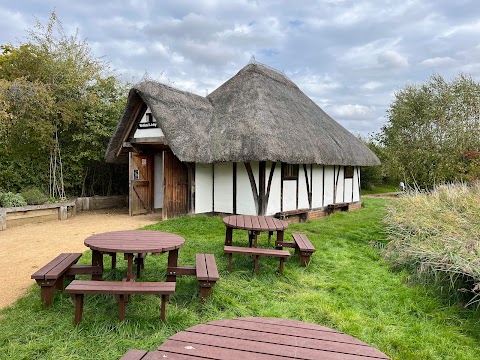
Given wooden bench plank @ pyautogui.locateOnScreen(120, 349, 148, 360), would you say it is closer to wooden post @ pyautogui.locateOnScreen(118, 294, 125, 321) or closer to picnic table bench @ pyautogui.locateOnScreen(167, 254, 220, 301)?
wooden post @ pyautogui.locateOnScreen(118, 294, 125, 321)

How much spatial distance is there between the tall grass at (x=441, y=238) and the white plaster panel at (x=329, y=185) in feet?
10.4

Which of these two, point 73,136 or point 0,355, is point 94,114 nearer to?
point 73,136

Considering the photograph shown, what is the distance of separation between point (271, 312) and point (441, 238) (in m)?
3.24

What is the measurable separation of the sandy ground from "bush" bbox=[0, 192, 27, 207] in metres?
0.65

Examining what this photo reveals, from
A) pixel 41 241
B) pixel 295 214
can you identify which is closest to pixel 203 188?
pixel 295 214

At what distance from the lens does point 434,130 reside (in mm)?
19500

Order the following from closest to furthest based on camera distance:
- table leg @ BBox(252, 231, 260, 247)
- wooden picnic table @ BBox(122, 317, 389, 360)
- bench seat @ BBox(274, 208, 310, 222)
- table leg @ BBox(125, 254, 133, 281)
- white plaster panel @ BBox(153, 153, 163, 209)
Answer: wooden picnic table @ BBox(122, 317, 389, 360), table leg @ BBox(125, 254, 133, 281), table leg @ BBox(252, 231, 260, 247), bench seat @ BBox(274, 208, 310, 222), white plaster panel @ BBox(153, 153, 163, 209)

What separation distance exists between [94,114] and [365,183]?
58.3ft

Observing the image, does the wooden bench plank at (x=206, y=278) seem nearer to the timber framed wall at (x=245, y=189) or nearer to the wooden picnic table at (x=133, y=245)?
the wooden picnic table at (x=133, y=245)

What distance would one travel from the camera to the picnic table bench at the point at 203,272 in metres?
3.93

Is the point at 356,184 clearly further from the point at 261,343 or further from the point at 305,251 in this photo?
the point at 261,343

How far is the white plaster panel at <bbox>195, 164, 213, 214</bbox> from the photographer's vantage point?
32.0 ft

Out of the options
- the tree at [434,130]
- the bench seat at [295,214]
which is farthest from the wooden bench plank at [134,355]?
the tree at [434,130]

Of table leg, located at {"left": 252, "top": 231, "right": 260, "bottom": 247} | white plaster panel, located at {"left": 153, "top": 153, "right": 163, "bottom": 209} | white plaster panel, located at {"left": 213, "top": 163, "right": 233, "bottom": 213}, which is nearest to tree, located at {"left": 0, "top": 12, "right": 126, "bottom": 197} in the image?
white plaster panel, located at {"left": 153, "top": 153, "right": 163, "bottom": 209}
